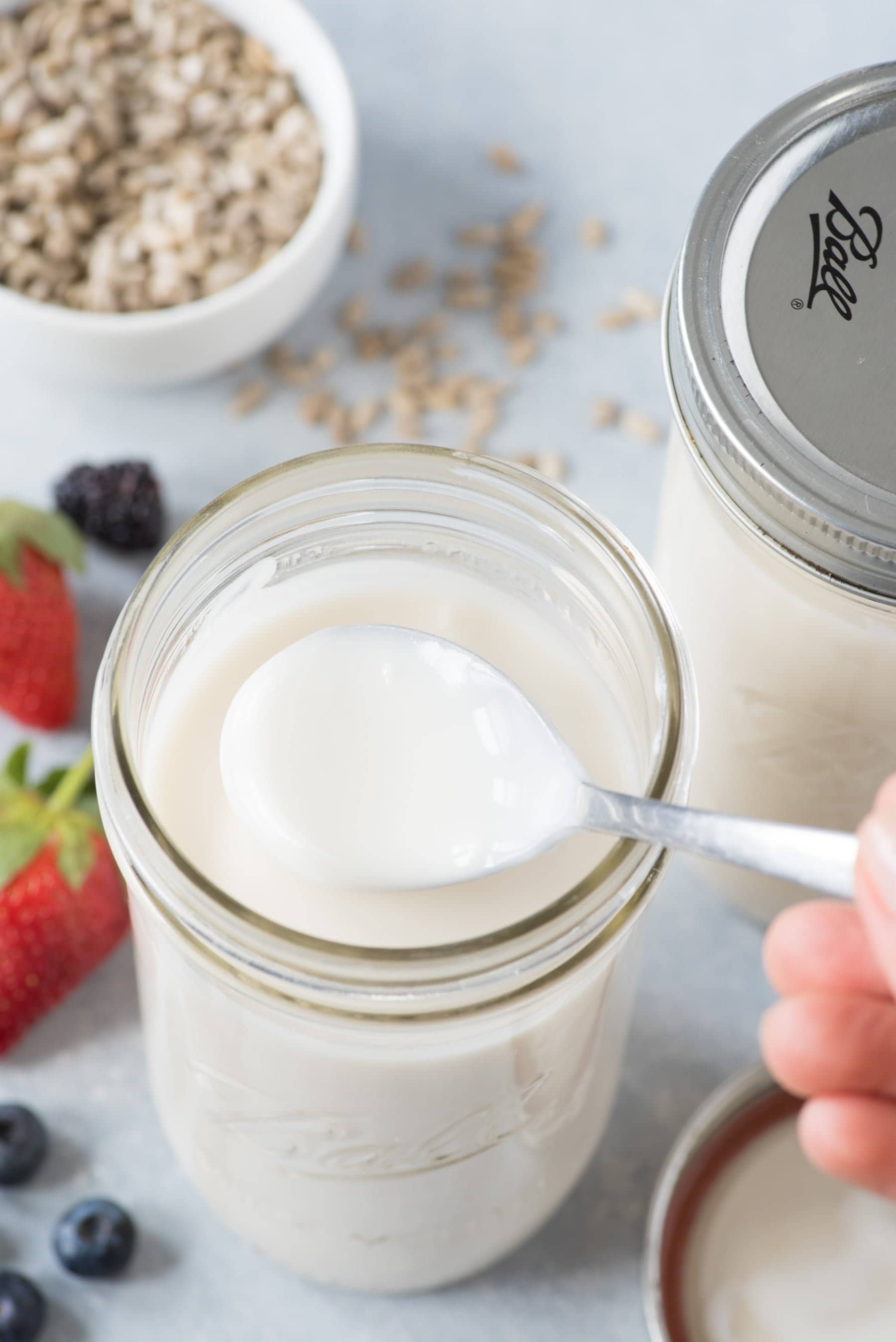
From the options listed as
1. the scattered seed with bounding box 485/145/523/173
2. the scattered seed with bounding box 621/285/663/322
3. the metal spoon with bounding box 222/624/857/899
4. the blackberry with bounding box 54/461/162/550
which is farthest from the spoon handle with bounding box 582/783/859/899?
the scattered seed with bounding box 485/145/523/173

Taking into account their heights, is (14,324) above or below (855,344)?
below

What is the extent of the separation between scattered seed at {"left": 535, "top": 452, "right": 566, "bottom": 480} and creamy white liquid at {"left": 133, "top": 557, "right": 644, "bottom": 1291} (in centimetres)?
38

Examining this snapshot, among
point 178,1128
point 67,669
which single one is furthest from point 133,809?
point 67,669

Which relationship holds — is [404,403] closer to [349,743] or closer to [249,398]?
[249,398]

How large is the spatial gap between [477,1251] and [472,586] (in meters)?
0.41

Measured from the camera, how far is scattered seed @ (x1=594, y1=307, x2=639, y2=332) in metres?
1.27

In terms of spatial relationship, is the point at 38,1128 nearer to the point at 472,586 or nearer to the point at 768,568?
the point at 472,586

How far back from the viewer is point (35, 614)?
3.55 feet

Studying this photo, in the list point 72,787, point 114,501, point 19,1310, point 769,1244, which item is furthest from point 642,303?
point 19,1310

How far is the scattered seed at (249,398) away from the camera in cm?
125

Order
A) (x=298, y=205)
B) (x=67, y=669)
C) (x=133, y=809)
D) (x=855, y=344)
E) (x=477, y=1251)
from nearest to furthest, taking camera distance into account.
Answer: (x=133, y=809), (x=855, y=344), (x=477, y=1251), (x=67, y=669), (x=298, y=205)

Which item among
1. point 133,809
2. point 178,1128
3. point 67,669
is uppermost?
point 133,809

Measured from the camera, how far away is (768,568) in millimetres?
830

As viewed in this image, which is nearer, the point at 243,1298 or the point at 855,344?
the point at 855,344
